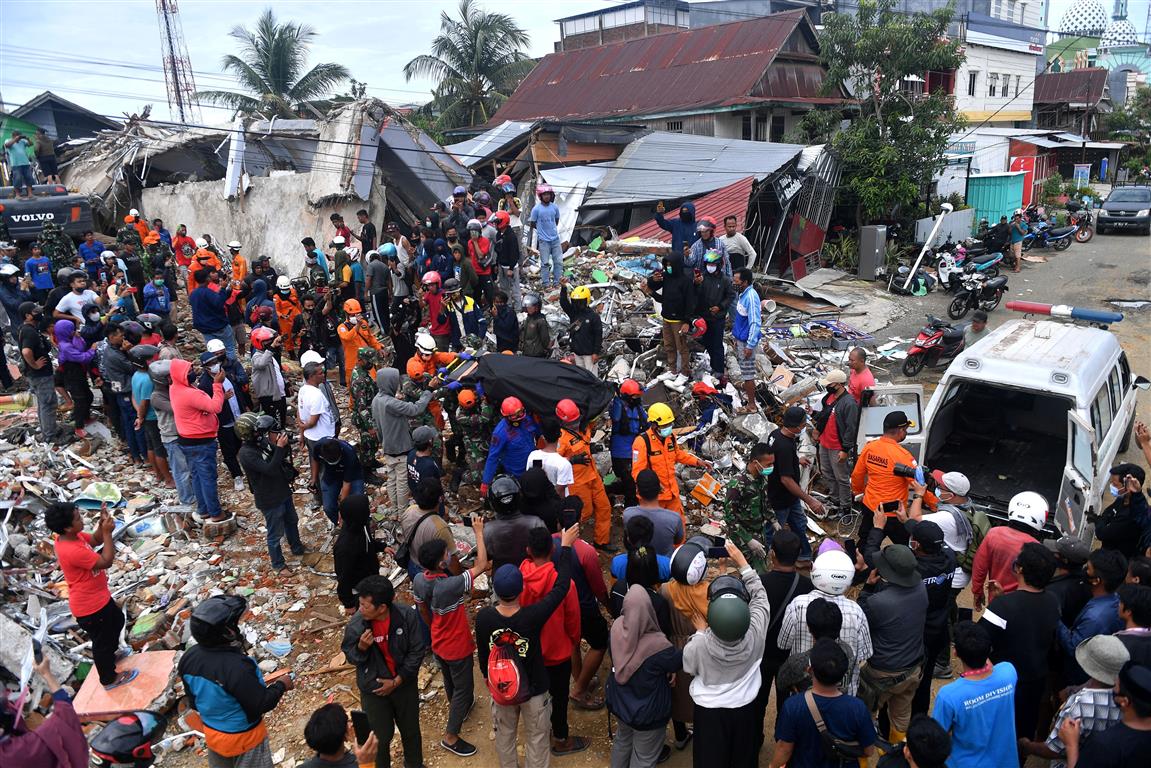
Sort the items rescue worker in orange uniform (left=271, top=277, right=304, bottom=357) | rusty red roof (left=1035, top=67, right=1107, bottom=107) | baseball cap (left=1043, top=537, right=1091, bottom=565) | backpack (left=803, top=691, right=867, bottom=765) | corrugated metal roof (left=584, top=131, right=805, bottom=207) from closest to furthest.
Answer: backpack (left=803, top=691, right=867, bottom=765) → baseball cap (left=1043, top=537, right=1091, bottom=565) → rescue worker in orange uniform (left=271, top=277, right=304, bottom=357) → corrugated metal roof (left=584, top=131, right=805, bottom=207) → rusty red roof (left=1035, top=67, right=1107, bottom=107)

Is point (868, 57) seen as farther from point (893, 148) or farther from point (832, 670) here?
point (832, 670)

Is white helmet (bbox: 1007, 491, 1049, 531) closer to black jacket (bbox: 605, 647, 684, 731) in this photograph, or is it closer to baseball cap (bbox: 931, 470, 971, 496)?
baseball cap (bbox: 931, 470, 971, 496)

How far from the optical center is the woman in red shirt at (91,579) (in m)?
4.83

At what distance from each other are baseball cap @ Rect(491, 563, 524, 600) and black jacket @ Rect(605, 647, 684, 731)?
708 mm

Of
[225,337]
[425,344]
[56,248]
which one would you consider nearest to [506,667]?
[425,344]

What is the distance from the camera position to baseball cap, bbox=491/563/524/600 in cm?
412

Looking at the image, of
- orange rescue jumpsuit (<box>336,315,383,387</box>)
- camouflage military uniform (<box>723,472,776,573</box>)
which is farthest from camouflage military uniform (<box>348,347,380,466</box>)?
camouflage military uniform (<box>723,472,776,573</box>)

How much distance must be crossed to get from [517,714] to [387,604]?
1.07m

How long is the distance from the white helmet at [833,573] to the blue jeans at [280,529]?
4886 mm

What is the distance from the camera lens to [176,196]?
750 inches

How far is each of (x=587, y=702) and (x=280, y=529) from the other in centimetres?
342

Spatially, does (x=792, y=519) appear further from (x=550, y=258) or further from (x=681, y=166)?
(x=681, y=166)

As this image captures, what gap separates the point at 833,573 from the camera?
3.95 m

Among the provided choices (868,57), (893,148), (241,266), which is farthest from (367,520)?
(868,57)
